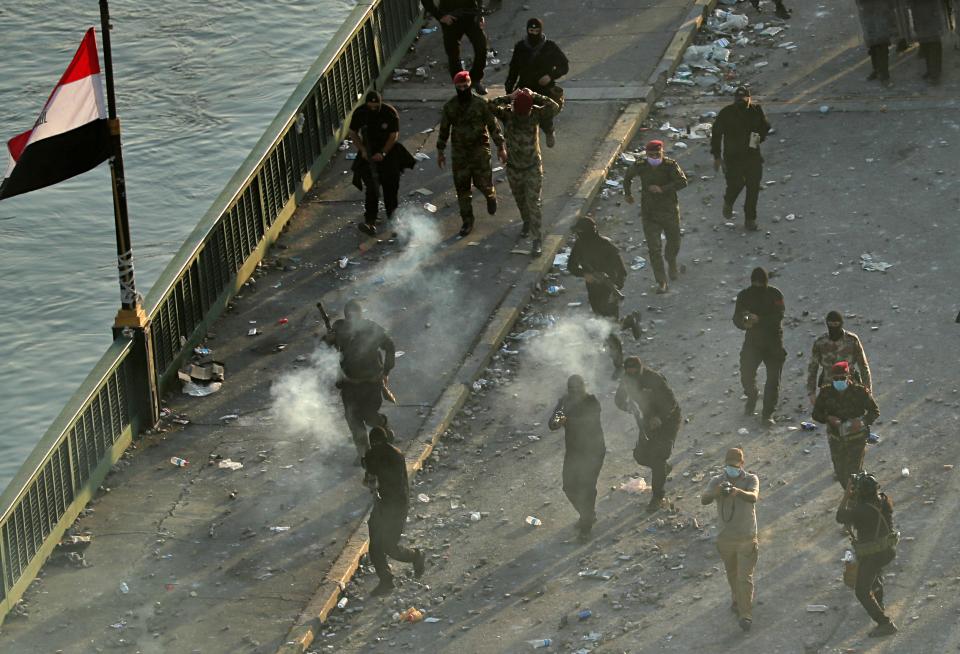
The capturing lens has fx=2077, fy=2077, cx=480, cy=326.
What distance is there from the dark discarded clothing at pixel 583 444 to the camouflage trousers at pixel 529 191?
489 centimetres

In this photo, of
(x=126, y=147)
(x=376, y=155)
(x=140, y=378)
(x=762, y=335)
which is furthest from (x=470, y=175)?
(x=126, y=147)

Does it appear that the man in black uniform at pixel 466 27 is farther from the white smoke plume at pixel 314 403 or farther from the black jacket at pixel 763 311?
the black jacket at pixel 763 311

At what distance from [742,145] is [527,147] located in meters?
2.21

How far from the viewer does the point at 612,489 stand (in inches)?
694

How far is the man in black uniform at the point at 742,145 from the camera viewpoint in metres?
21.1

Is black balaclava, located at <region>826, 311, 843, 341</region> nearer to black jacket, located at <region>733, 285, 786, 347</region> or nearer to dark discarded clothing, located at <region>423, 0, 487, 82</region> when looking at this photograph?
black jacket, located at <region>733, 285, 786, 347</region>

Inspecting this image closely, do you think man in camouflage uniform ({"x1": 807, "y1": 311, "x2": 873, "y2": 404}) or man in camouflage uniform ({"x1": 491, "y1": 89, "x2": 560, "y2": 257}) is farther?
→ man in camouflage uniform ({"x1": 491, "y1": 89, "x2": 560, "y2": 257})

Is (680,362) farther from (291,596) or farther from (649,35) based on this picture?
(649,35)

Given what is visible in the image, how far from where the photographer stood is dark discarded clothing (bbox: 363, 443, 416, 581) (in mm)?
16266

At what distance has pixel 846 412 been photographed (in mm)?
16422

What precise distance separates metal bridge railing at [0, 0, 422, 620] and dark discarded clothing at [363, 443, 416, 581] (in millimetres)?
2872

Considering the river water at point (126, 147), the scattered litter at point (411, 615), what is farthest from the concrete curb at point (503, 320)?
the river water at point (126, 147)

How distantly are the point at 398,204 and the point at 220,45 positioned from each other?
12330 millimetres

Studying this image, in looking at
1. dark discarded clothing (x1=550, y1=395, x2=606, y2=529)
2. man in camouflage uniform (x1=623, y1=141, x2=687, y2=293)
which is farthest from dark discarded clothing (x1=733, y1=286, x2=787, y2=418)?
man in camouflage uniform (x1=623, y1=141, x2=687, y2=293)
